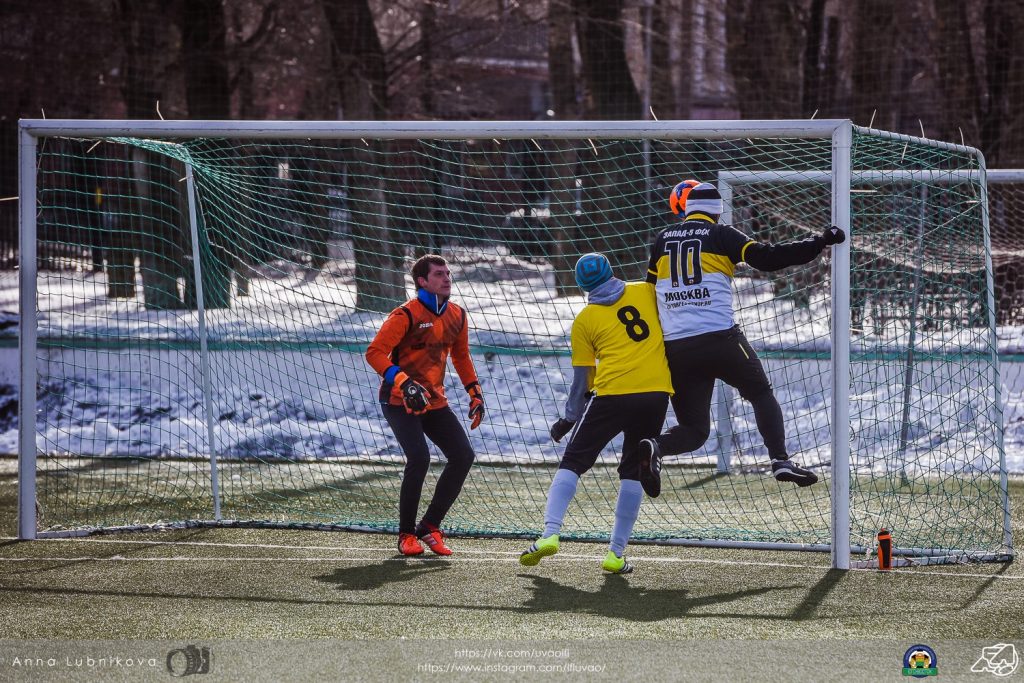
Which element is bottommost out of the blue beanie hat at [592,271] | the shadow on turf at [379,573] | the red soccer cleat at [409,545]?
the shadow on turf at [379,573]

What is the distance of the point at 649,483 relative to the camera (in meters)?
5.30

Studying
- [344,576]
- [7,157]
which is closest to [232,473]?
[344,576]

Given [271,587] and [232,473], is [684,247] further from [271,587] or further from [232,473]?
[232,473]

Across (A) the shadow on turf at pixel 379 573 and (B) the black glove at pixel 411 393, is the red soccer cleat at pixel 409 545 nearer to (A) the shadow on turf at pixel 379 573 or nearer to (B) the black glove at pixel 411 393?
(A) the shadow on turf at pixel 379 573

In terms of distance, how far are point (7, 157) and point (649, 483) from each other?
488 inches

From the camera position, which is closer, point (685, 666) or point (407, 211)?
point (685, 666)

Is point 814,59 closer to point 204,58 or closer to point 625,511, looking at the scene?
point 204,58

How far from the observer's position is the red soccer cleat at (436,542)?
612cm

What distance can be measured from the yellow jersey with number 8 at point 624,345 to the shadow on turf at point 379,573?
1.31 metres

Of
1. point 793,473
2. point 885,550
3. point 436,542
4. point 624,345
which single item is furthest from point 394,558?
point 885,550

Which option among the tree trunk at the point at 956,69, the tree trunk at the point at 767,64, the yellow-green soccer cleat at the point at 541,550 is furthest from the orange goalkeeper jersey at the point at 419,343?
the tree trunk at the point at 956,69

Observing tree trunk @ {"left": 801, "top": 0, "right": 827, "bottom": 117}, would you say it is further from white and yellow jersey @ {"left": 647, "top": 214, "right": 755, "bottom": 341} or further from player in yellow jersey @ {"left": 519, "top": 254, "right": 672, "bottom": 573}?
player in yellow jersey @ {"left": 519, "top": 254, "right": 672, "bottom": 573}

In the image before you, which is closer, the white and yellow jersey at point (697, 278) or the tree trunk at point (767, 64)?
the white and yellow jersey at point (697, 278)

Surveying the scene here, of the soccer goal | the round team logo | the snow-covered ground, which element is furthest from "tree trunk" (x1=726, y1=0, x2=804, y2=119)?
the round team logo
